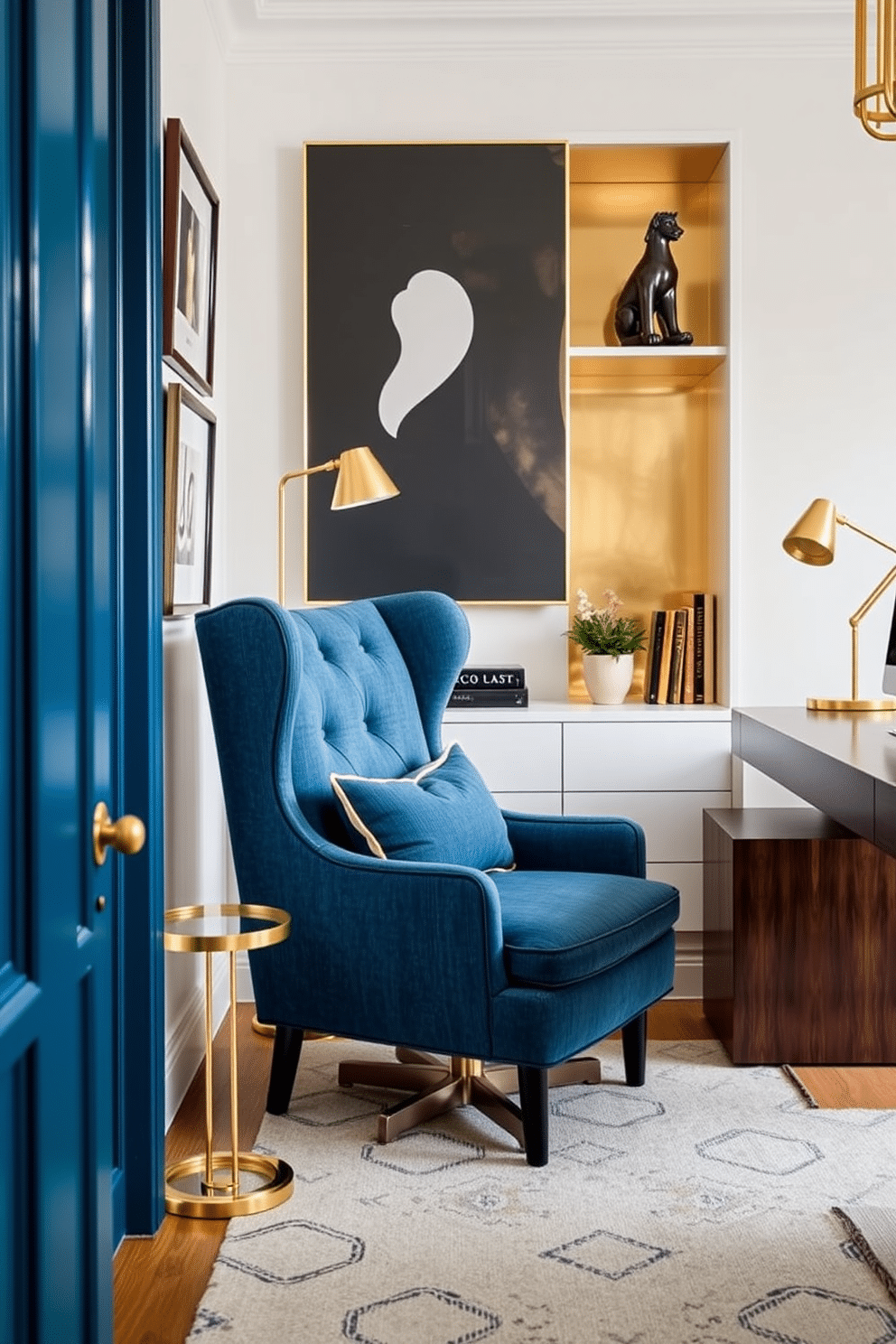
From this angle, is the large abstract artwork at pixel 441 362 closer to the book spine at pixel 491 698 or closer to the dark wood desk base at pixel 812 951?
the book spine at pixel 491 698

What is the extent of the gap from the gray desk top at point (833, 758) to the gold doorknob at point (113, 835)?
47.2 inches

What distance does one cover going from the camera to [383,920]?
2.65m

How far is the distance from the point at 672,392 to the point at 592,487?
0.38 meters

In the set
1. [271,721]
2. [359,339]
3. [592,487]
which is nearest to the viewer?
[271,721]

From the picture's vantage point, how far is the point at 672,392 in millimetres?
4242

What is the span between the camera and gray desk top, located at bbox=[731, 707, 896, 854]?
219cm

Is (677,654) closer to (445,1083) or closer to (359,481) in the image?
(359,481)

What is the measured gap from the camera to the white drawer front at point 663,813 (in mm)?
3723

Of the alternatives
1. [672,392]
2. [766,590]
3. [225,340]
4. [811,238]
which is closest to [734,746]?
[766,590]

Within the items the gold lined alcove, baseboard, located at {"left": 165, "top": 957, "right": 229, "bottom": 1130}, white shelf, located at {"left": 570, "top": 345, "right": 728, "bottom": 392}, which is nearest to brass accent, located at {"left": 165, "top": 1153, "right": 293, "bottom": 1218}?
baseboard, located at {"left": 165, "top": 957, "right": 229, "bottom": 1130}

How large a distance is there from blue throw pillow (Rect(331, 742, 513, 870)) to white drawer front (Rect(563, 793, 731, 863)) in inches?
26.4

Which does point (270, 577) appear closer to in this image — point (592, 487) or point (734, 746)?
point (592, 487)

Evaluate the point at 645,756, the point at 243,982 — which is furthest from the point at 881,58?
the point at 243,982

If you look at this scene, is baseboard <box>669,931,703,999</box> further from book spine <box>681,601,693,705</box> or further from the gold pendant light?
the gold pendant light
